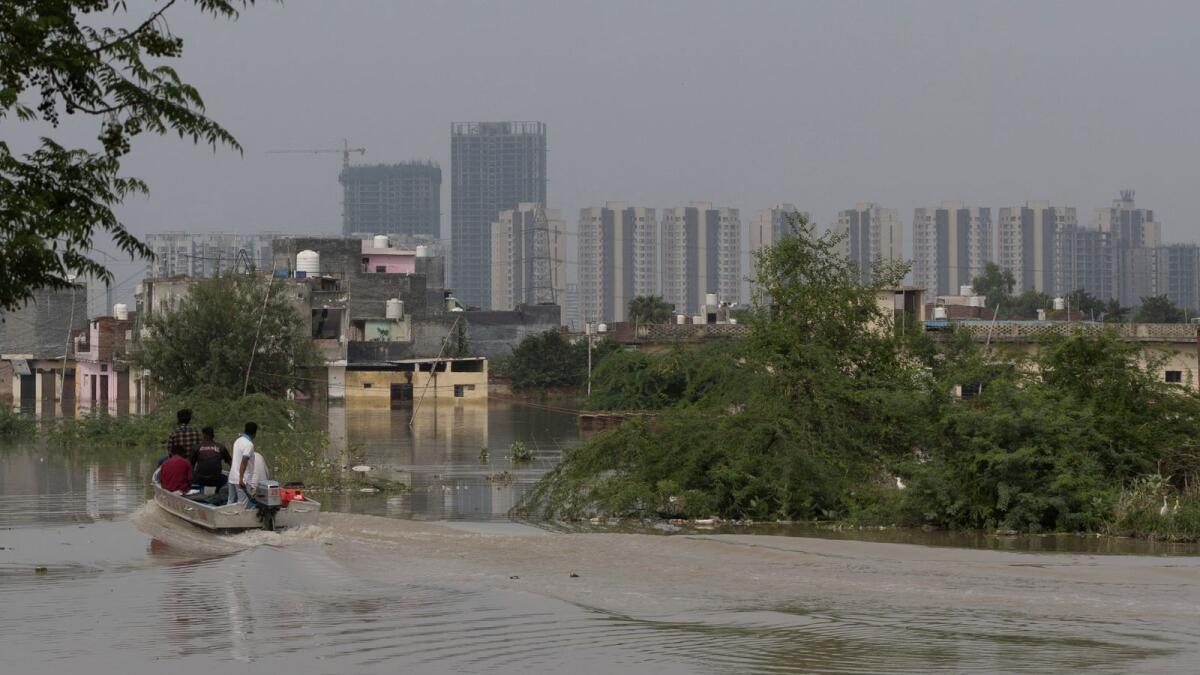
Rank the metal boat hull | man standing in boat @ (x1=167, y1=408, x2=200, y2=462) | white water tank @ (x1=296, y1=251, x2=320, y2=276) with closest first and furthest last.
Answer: the metal boat hull
man standing in boat @ (x1=167, y1=408, x2=200, y2=462)
white water tank @ (x1=296, y1=251, x2=320, y2=276)

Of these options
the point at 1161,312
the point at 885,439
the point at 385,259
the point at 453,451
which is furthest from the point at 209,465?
the point at 1161,312

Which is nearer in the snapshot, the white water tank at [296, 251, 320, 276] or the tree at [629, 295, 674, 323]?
the white water tank at [296, 251, 320, 276]

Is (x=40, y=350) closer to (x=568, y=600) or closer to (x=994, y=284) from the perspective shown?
(x=568, y=600)

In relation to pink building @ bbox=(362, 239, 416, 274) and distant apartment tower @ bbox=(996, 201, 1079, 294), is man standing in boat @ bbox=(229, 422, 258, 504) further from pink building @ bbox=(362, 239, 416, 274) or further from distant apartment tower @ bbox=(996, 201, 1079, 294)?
distant apartment tower @ bbox=(996, 201, 1079, 294)

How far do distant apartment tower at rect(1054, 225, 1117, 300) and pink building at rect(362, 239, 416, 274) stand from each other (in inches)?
4346

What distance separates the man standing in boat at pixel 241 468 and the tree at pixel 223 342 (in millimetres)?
24938

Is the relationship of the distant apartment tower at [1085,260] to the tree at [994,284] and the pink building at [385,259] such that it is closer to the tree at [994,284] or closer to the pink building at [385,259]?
the tree at [994,284]

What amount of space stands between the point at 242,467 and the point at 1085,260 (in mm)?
172286

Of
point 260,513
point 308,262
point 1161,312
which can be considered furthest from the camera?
point 1161,312

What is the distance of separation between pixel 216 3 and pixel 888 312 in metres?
16.4

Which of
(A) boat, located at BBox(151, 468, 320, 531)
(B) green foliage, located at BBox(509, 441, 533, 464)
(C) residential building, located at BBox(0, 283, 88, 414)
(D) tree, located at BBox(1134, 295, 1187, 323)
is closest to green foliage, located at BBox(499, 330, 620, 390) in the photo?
(C) residential building, located at BBox(0, 283, 88, 414)

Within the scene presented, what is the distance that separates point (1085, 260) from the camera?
182 meters

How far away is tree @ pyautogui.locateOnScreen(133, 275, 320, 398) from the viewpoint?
4609 cm

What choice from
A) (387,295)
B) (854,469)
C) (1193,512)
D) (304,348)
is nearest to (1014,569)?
(1193,512)
